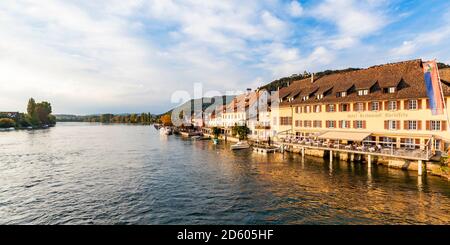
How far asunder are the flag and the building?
458cm

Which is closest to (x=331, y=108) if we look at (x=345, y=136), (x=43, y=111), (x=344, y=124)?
(x=344, y=124)

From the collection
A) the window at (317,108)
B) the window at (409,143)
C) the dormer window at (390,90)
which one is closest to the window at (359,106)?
the dormer window at (390,90)

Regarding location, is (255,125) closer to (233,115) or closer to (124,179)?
(233,115)

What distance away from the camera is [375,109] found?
3616 cm

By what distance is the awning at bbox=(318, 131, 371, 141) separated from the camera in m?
35.8

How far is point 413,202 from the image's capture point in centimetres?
2095

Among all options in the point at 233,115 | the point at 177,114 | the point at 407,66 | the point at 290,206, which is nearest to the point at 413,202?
the point at 290,206

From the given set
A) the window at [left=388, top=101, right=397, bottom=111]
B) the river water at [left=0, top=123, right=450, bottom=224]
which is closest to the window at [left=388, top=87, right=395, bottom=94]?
the window at [left=388, top=101, right=397, bottom=111]

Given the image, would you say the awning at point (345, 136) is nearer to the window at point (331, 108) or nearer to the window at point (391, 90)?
the window at point (331, 108)

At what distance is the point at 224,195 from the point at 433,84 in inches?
879

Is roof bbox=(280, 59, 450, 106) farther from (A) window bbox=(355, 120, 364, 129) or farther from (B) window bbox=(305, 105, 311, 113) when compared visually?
(A) window bbox=(355, 120, 364, 129)

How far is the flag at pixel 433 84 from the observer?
25.1m
